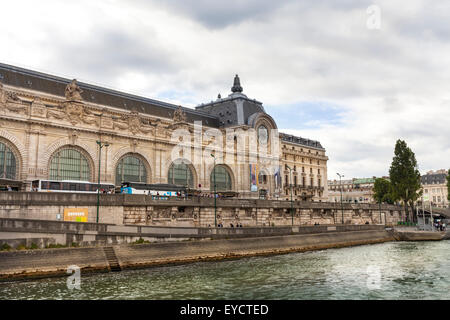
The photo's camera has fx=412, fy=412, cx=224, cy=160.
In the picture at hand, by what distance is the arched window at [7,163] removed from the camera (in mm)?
48125

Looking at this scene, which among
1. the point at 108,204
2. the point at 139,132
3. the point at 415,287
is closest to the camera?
the point at 415,287

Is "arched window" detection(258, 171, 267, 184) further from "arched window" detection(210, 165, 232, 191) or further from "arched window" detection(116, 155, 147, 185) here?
"arched window" detection(116, 155, 147, 185)

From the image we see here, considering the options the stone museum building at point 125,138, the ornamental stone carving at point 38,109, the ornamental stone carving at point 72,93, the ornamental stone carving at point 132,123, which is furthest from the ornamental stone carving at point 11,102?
the ornamental stone carving at point 132,123

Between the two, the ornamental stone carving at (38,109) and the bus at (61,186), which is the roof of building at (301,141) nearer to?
the ornamental stone carving at (38,109)

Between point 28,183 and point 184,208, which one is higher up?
point 28,183

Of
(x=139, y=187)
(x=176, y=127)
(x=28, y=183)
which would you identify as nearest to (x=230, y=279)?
(x=139, y=187)

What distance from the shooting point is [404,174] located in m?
82.0

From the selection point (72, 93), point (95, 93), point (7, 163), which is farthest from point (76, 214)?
point (95, 93)

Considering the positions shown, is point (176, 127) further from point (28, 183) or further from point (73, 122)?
point (28, 183)

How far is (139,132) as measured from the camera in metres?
62.5

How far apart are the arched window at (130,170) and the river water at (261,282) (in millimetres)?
29732

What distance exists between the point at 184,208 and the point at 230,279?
776 inches

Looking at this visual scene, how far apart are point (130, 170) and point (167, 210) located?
65.3ft
